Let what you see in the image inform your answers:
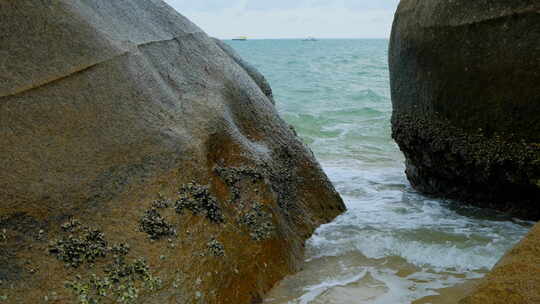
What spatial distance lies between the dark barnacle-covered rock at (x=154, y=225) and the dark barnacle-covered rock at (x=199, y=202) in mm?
112

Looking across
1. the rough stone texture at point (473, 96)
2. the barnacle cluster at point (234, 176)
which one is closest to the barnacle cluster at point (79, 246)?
the barnacle cluster at point (234, 176)

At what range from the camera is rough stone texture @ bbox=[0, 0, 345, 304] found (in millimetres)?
2295

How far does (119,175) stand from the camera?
2.55 metres

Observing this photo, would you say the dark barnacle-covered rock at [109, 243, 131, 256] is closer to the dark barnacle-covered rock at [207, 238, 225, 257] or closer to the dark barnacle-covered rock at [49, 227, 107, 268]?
the dark barnacle-covered rock at [49, 227, 107, 268]

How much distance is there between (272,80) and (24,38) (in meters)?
18.7

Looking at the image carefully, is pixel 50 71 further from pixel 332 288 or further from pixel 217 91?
pixel 332 288

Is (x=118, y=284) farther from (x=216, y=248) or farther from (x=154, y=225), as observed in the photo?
(x=216, y=248)

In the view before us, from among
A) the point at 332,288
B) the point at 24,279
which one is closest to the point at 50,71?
the point at 24,279

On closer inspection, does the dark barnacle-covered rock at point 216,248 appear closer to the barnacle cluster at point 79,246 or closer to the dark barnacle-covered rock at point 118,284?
the dark barnacle-covered rock at point 118,284

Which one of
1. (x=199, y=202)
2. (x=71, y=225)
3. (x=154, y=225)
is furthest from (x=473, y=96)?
(x=71, y=225)

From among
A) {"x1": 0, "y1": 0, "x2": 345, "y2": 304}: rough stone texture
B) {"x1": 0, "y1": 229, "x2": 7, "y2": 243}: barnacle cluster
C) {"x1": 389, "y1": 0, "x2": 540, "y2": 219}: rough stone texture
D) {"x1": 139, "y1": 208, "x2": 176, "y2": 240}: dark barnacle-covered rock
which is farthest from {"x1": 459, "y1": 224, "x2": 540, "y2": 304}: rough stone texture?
{"x1": 389, "y1": 0, "x2": 540, "y2": 219}: rough stone texture

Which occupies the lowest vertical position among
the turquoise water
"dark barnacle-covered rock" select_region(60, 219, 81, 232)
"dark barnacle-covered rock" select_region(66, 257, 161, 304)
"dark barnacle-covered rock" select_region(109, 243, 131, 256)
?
the turquoise water

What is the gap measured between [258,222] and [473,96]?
7.38 ft

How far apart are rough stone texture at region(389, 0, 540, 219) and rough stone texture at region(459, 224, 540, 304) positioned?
2.36 meters
